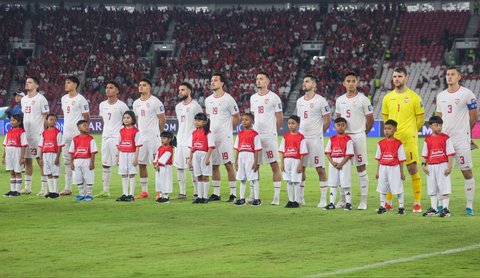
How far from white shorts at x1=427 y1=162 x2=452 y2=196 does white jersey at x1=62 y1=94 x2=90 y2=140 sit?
743 cm

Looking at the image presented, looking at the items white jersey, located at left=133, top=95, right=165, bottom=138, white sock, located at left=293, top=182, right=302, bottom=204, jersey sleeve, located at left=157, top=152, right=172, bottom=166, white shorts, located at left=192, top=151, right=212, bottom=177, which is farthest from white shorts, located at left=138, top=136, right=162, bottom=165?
white sock, located at left=293, top=182, right=302, bottom=204

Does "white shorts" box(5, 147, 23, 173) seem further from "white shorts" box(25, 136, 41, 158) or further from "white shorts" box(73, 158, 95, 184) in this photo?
"white shorts" box(73, 158, 95, 184)

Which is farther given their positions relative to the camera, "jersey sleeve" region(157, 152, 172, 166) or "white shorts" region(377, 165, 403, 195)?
"jersey sleeve" region(157, 152, 172, 166)

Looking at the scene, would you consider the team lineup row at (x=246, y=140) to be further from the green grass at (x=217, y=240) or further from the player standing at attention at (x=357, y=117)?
the green grass at (x=217, y=240)

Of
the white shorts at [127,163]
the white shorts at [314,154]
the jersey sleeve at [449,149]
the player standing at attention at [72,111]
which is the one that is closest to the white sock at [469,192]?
the jersey sleeve at [449,149]

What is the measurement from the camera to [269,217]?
1647 cm

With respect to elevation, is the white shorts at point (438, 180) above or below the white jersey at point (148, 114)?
below

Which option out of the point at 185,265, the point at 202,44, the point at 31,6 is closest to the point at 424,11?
the point at 202,44

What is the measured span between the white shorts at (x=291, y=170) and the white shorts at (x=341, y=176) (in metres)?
0.66

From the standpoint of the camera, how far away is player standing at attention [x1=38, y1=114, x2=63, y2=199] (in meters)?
20.3

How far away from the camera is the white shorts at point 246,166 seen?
60.6 ft

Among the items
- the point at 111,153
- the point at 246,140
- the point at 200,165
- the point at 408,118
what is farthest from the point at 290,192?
the point at 111,153

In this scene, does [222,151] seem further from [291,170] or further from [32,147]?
A: [32,147]

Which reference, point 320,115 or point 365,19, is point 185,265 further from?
point 365,19
